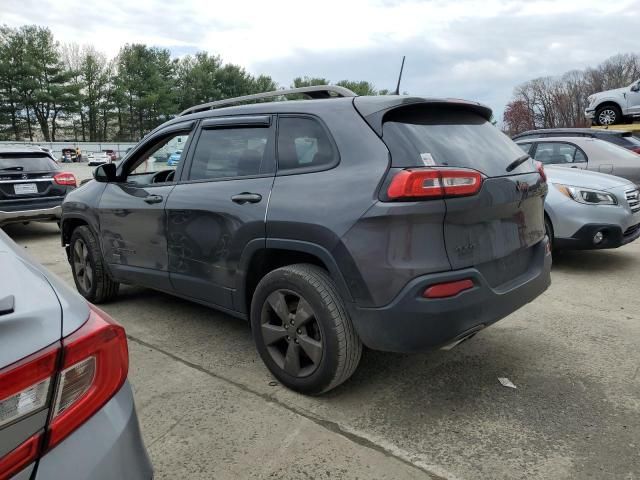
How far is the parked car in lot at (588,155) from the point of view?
295 inches

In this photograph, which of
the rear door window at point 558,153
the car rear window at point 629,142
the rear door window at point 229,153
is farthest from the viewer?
the car rear window at point 629,142

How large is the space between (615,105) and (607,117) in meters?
0.44

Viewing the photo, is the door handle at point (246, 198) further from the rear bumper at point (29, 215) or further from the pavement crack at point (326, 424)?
the rear bumper at point (29, 215)

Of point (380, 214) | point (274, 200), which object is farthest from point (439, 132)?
point (274, 200)

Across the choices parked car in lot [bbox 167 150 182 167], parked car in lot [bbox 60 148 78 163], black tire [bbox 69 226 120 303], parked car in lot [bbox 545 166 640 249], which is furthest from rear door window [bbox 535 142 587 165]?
parked car in lot [bbox 60 148 78 163]

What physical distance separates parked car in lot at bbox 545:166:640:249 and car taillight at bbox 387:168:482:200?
3655mm

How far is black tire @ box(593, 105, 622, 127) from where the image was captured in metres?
15.9

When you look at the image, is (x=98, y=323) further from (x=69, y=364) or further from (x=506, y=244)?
(x=506, y=244)

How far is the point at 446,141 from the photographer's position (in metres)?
2.74

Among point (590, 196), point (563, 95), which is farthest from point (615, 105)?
point (563, 95)

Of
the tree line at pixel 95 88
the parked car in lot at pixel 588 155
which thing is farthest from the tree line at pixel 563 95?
the parked car in lot at pixel 588 155

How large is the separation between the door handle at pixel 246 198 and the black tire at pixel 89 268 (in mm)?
2042

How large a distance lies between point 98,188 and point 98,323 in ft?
11.6

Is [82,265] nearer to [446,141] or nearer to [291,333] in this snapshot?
[291,333]
